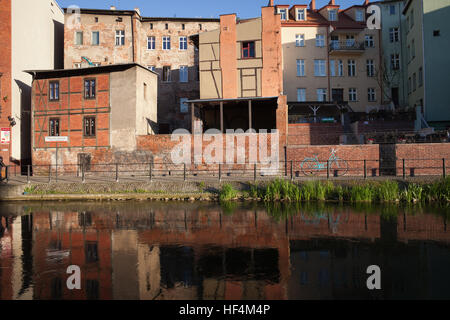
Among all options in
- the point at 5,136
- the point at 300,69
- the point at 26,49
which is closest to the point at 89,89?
the point at 5,136

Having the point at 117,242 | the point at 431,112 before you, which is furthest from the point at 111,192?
the point at 431,112

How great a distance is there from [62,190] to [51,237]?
8.67m

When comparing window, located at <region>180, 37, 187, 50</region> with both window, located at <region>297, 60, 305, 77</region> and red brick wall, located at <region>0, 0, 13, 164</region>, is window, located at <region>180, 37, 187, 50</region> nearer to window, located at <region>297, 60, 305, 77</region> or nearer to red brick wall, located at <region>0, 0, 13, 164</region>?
window, located at <region>297, 60, 305, 77</region>

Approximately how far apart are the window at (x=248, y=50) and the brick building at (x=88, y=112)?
790 cm

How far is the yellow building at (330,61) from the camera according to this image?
33938 mm

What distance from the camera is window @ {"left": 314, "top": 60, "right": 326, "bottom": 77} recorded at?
3428 cm

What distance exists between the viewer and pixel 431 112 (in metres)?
27.2

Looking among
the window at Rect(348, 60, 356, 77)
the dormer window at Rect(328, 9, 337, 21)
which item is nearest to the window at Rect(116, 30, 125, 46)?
the dormer window at Rect(328, 9, 337, 21)

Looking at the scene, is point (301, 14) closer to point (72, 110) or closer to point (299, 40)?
point (299, 40)

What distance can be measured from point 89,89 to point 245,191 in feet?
51.4

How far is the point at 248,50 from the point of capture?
25.0m

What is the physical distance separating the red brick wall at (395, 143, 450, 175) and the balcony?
733 inches

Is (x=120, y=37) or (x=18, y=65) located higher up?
(x=120, y=37)

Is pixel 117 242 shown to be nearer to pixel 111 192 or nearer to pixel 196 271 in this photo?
pixel 196 271
